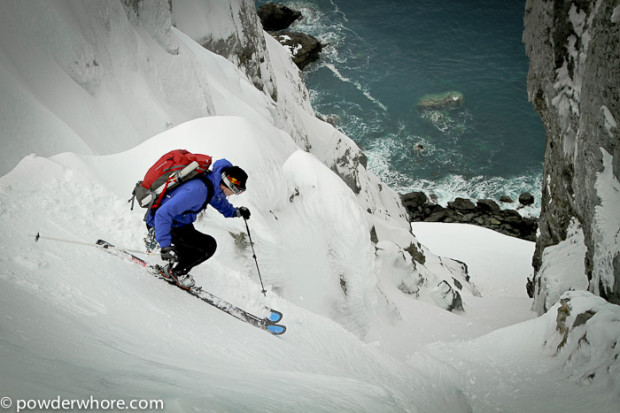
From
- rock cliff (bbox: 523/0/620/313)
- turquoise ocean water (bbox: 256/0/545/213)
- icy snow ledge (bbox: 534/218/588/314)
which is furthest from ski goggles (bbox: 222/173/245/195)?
turquoise ocean water (bbox: 256/0/545/213)

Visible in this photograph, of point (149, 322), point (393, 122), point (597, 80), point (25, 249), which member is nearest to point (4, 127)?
point (25, 249)

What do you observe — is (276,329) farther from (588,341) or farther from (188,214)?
(588,341)

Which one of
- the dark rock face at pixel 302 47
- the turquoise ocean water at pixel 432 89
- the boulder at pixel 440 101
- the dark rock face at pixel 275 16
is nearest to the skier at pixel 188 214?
the turquoise ocean water at pixel 432 89

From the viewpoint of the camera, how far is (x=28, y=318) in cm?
420

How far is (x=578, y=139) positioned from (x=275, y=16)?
169 feet

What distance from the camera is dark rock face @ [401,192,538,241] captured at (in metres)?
36.1

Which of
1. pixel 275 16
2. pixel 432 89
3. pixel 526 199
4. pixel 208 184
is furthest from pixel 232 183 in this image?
pixel 275 16

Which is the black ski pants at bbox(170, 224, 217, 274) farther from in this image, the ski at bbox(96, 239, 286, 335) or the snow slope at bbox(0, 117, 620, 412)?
the snow slope at bbox(0, 117, 620, 412)

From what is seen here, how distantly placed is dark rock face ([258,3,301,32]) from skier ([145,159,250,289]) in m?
56.1

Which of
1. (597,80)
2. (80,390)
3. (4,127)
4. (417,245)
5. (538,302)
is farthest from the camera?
(417,245)

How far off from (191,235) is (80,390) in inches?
138

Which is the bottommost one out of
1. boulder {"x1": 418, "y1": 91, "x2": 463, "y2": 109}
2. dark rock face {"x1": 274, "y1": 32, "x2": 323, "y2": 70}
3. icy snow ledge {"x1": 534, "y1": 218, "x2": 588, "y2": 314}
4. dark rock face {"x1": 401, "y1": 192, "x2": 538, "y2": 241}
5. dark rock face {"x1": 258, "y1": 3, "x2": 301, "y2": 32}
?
dark rock face {"x1": 401, "y1": 192, "x2": 538, "y2": 241}

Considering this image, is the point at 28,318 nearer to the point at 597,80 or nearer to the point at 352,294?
the point at 352,294

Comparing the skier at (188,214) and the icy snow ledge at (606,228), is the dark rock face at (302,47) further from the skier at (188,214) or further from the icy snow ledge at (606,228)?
the skier at (188,214)
